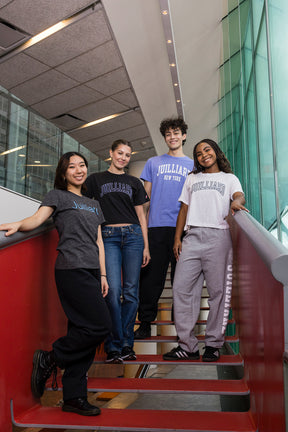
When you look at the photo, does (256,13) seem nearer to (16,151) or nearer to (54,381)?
(54,381)

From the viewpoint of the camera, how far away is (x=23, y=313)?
1.94 meters

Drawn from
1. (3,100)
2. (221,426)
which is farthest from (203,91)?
(221,426)

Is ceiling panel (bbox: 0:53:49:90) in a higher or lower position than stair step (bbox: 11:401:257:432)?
higher

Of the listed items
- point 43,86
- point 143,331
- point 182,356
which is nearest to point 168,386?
point 182,356

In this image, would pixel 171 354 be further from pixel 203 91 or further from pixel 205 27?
pixel 203 91

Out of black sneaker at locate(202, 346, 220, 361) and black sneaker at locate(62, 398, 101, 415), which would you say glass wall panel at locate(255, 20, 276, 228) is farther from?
black sneaker at locate(62, 398, 101, 415)

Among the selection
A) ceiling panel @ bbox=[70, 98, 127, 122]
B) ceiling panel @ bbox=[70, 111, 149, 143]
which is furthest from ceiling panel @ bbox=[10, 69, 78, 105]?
ceiling panel @ bbox=[70, 111, 149, 143]

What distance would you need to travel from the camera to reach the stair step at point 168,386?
6.21 feet

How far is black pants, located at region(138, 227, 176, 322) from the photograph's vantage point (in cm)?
278

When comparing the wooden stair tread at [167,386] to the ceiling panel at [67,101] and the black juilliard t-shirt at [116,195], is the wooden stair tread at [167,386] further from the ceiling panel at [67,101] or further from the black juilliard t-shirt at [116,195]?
the ceiling panel at [67,101]

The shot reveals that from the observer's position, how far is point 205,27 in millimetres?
6699

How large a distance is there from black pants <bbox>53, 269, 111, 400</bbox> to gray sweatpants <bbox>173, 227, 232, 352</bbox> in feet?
1.92

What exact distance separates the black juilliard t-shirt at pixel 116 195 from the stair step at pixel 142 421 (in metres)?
1.10

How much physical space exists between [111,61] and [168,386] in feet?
17.1
